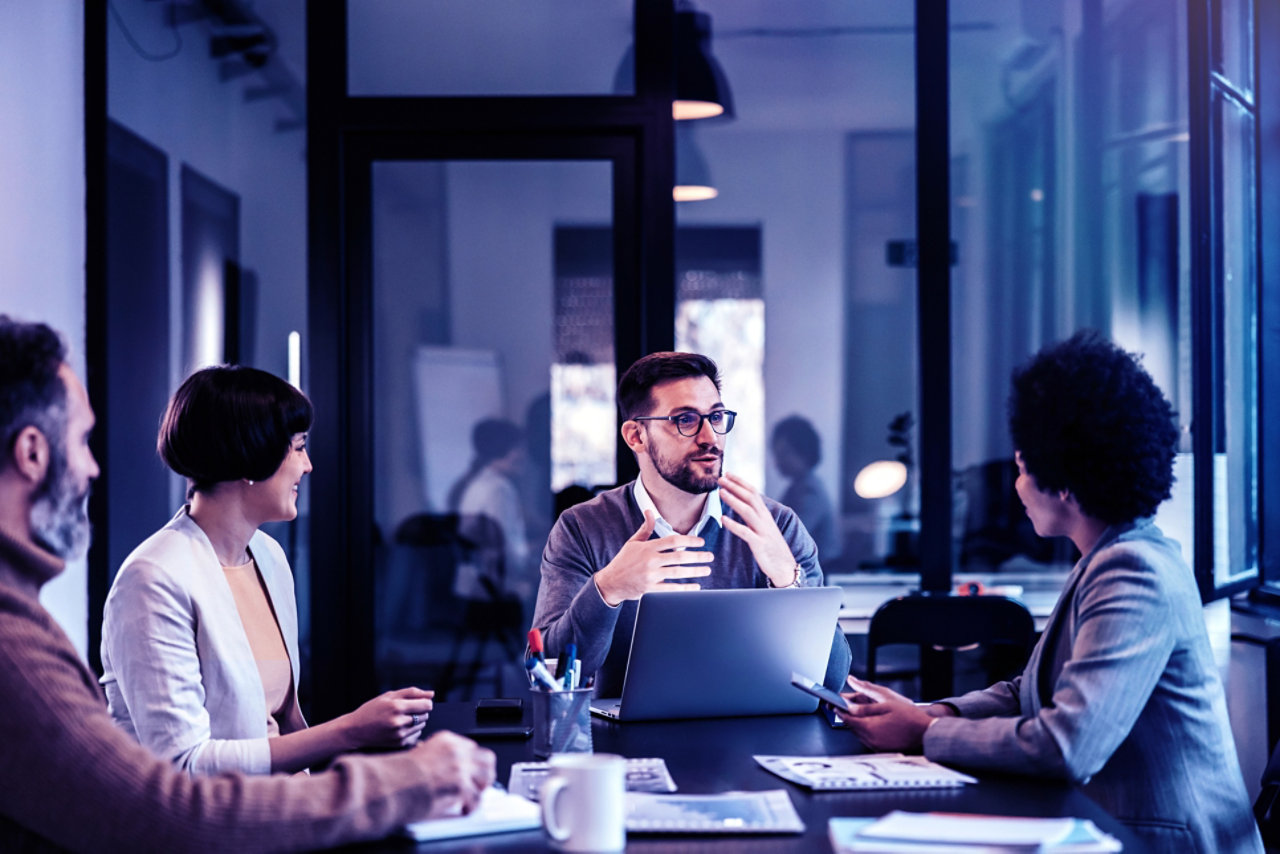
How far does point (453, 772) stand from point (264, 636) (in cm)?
89

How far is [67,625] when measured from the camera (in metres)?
3.67

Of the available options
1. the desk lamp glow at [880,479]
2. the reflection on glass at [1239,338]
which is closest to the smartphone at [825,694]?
the reflection on glass at [1239,338]

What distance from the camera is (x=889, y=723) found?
5.91 ft

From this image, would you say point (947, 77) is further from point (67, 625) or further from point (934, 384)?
point (67, 625)

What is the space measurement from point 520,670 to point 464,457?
0.74 meters

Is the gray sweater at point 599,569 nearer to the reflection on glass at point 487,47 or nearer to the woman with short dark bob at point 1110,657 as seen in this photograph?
the woman with short dark bob at point 1110,657

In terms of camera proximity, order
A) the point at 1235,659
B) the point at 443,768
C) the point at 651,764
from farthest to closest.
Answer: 1. the point at 1235,659
2. the point at 651,764
3. the point at 443,768

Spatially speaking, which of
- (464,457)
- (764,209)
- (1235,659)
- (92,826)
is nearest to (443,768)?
(92,826)

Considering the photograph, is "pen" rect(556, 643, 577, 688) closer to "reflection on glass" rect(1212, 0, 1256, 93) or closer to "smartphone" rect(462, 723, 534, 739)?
"smartphone" rect(462, 723, 534, 739)

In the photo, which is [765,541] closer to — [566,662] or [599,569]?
[599,569]

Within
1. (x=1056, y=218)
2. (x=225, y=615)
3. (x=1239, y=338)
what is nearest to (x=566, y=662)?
(x=225, y=615)

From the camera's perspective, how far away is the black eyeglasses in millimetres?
2637

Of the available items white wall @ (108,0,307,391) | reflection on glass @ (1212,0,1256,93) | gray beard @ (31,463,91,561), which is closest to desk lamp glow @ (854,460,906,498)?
reflection on glass @ (1212,0,1256,93)

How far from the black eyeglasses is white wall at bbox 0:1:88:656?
1755mm
